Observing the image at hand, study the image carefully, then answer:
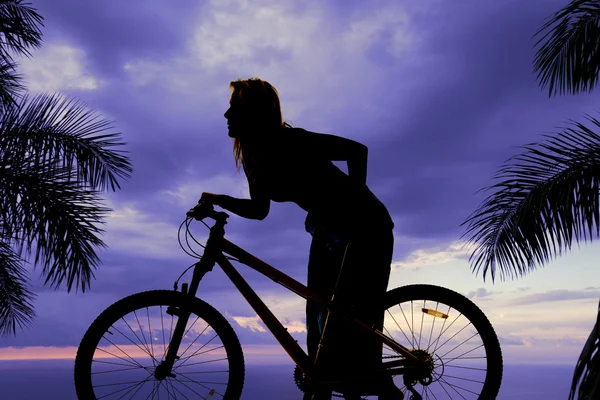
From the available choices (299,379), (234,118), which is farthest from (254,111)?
(299,379)

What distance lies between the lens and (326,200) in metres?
3.46

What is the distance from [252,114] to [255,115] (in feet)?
0.06

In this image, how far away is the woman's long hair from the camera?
342cm

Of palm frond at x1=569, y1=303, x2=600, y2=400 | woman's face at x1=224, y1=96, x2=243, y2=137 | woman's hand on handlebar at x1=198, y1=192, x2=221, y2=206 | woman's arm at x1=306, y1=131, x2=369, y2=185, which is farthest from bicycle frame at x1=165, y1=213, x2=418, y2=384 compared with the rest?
palm frond at x1=569, y1=303, x2=600, y2=400

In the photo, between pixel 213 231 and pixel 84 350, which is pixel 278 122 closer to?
pixel 213 231

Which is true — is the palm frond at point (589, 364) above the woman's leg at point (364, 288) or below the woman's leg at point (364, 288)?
below

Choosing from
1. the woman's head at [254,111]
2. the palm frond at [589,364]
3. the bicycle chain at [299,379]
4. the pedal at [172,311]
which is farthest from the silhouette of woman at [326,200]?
the palm frond at [589,364]

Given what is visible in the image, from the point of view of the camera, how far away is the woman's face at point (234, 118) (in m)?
3.43

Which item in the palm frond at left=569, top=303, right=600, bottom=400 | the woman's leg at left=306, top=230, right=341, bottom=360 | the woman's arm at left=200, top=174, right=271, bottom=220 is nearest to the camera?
the palm frond at left=569, top=303, right=600, bottom=400

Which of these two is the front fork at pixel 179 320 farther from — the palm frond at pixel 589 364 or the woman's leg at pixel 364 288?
the palm frond at pixel 589 364

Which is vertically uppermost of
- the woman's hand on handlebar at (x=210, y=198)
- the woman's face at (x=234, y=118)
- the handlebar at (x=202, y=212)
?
the woman's face at (x=234, y=118)

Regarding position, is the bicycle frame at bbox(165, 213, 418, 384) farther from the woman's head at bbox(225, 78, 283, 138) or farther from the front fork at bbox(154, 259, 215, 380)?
the woman's head at bbox(225, 78, 283, 138)

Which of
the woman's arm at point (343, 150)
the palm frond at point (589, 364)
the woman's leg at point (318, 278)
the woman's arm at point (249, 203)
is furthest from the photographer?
the woman's leg at point (318, 278)

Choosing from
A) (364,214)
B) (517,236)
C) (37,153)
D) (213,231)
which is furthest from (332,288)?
(37,153)
